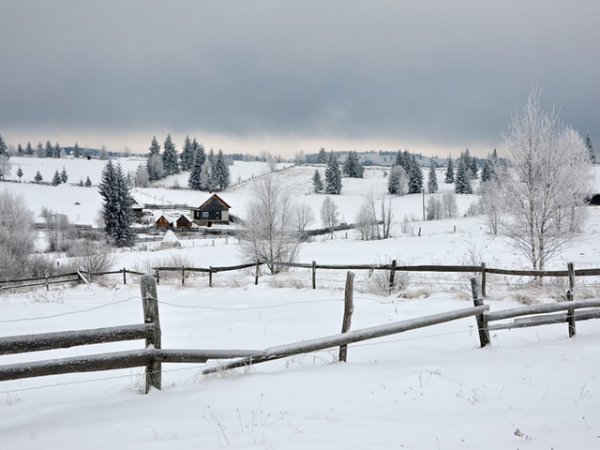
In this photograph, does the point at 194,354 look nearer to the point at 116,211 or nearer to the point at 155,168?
the point at 116,211

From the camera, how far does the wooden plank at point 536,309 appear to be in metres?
7.39

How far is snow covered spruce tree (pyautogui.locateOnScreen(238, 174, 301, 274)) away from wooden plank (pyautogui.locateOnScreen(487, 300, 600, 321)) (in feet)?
72.9

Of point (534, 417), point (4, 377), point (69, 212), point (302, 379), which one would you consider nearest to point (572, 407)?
point (534, 417)

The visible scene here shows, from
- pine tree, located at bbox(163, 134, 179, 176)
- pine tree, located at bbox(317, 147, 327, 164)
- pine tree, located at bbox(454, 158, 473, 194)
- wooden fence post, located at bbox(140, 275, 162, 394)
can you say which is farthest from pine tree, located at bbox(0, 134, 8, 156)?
wooden fence post, located at bbox(140, 275, 162, 394)

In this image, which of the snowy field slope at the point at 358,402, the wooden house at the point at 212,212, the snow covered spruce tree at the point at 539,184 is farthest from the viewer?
the wooden house at the point at 212,212

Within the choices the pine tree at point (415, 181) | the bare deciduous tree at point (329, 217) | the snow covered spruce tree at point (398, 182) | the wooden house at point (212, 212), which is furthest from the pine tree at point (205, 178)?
the pine tree at point (415, 181)

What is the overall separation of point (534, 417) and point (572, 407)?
0.61 m

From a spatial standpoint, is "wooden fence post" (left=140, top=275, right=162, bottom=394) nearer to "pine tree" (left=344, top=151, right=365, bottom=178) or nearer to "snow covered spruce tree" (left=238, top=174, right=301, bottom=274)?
"snow covered spruce tree" (left=238, top=174, right=301, bottom=274)

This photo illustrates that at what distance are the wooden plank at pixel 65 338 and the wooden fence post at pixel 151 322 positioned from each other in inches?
3.9

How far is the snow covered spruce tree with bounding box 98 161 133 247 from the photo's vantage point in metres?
59.7

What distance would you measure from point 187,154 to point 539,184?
127249 mm

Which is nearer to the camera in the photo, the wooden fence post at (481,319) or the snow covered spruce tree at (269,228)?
the wooden fence post at (481,319)

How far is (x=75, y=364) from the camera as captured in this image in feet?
15.3

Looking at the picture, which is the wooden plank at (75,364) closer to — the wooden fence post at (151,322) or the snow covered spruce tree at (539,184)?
the wooden fence post at (151,322)
